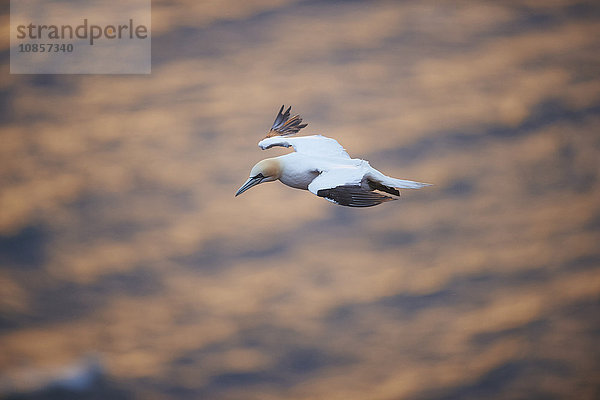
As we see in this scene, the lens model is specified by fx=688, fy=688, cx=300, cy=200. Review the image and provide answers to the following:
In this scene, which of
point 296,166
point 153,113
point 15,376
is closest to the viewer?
point 296,166

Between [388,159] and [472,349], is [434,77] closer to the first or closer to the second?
[388,159]

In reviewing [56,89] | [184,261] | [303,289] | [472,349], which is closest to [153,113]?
[56,89]

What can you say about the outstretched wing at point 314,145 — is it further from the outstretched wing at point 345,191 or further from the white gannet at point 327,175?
the outstretched wing at point 345,191

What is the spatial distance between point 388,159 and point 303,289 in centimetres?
63

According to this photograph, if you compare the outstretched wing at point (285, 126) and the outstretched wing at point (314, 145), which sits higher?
the outstretched wing at point (285, 126)

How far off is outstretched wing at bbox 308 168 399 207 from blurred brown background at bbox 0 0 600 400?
1324 millimetres

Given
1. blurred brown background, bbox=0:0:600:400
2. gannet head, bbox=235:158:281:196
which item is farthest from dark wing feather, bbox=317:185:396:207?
blurred brown background, bbox=0:0:600:400

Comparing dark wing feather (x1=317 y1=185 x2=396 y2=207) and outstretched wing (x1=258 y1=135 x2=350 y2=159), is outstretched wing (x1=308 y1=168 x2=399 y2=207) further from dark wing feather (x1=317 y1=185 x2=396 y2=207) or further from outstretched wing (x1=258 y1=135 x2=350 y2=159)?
outstretched wing (x1=258 y1=135 x2=350 y2=159)

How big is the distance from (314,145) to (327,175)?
0.24 meters

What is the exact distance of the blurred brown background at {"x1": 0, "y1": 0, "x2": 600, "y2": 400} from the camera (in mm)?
2666

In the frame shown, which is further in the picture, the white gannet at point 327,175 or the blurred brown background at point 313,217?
the blurred brown background at point 313,217

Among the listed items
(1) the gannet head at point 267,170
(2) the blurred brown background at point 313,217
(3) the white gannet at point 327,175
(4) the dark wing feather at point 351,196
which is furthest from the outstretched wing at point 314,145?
(2) the blurred brown background at point 313,217

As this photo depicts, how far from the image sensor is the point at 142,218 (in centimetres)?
275

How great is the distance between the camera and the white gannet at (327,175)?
1366mm
